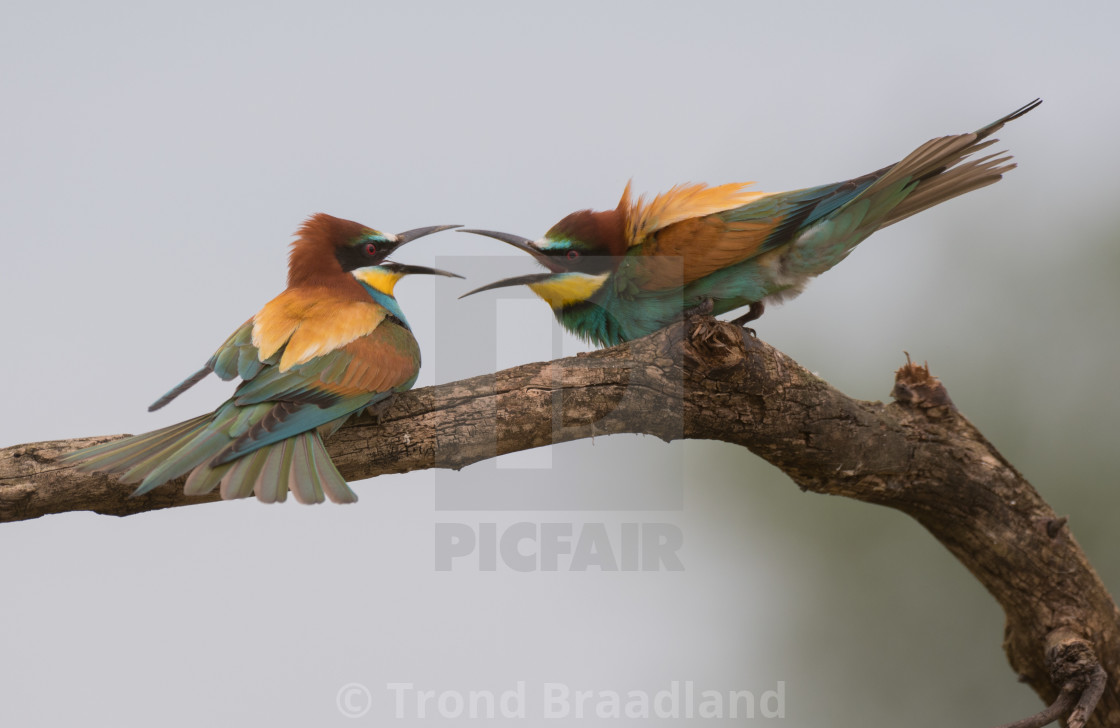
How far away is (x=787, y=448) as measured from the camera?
7.54ft

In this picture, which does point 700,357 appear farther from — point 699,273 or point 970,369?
point 970,369

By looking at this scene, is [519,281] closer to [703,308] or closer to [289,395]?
[703,308]

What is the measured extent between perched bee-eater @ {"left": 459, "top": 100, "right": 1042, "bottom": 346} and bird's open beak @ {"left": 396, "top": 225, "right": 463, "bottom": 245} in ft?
0.31

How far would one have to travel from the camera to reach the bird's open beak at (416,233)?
2.52 metres

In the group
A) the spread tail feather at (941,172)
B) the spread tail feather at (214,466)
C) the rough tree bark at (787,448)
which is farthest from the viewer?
the spread tail feather at (941,172)

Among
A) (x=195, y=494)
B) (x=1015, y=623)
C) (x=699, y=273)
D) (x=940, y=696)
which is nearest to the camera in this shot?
(x=195, y=494)

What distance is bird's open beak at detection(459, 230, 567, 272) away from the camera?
8.67 ft

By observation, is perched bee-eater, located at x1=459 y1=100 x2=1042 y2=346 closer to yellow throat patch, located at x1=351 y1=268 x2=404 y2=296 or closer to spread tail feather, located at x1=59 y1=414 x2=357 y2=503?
yellow throat patch, located at x1=351 y1=268 x2=404 y2=296

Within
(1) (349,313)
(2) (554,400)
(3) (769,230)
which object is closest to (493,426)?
(2) (554,400)

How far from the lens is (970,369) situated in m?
4.21

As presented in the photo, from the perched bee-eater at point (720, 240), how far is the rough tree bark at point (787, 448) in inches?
13.4

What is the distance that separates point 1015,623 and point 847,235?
3.84ft

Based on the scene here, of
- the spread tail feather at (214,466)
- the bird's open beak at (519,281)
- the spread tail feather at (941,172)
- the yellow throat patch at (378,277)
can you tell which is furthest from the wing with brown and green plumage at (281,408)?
the spread tail feather at (941,172)

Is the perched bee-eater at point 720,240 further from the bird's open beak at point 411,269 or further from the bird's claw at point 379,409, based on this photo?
the bird's claw at point 379,409
